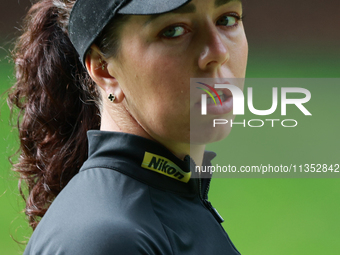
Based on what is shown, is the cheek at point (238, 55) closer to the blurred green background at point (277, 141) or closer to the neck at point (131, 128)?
the neck at point (131, 128)

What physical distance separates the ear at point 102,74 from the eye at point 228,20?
0.23 metres

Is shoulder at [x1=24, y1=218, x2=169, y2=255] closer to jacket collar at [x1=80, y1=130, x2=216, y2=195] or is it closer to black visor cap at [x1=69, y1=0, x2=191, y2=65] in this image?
jacket collar at [x1=80, y1=130, x2=216, y2=195]

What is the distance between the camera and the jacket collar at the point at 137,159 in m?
0.87

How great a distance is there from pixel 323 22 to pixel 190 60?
6.71m

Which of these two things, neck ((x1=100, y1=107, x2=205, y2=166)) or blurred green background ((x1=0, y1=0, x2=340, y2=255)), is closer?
neck ((x1=100, y1=107, x2=205, y2=166))

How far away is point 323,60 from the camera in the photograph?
276 inches

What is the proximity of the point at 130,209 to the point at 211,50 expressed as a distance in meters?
0.32

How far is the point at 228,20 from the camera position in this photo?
34.8 inches

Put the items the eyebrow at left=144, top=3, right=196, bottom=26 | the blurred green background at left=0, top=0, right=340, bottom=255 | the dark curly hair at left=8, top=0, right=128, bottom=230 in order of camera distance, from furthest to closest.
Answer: the blurred green background at left=0, top=0, right=340, bottom=255, the dark curly hair at left=8, top=0, right=128, bottom=230, the eyebrow at left=144, top=3, right=196, bottom=26

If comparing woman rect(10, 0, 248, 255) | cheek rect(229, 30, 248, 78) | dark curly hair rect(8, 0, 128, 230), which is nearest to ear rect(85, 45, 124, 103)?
woman rect(10, 0, 248, 255)

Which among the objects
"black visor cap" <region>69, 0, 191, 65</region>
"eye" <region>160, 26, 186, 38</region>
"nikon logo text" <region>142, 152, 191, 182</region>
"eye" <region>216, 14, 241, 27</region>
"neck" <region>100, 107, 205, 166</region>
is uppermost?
"eye" <region>216, 14, 241, 27</region>

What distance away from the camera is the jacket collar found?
0.87 metres

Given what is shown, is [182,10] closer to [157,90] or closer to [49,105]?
[157,90]

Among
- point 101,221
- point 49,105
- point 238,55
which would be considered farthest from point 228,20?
point 49,105
